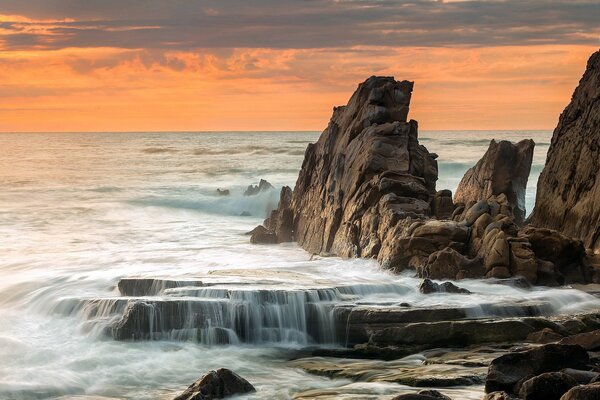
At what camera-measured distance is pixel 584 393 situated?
1345 centimetres

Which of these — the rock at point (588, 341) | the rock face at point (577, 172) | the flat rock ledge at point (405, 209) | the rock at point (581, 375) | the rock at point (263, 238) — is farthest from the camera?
the rock at point (263, 238)

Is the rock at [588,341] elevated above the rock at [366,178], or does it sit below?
below

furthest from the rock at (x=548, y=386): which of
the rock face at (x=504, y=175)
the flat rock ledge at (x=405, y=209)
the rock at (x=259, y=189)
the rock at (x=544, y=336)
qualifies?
the rock at (x=259, y=189)

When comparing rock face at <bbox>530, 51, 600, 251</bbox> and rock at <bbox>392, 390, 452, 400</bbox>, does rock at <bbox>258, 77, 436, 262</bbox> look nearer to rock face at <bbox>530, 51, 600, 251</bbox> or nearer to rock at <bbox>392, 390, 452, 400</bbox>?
rock face at <bbox>530, 51, 600, 251</bbox>

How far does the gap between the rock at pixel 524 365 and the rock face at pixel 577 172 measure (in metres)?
12.7

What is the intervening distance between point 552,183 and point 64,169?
73359 mm

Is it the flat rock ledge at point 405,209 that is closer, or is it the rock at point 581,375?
the rock at point 581,375

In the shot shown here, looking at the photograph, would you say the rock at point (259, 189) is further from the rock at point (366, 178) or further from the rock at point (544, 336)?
the rock at point (544, 336)

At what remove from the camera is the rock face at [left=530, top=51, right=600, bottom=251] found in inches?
1172

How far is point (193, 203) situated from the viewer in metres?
65.6

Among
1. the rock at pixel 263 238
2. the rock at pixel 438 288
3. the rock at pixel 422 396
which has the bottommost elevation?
the rock at pixel 422 396

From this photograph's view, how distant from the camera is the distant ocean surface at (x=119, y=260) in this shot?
2025 cm

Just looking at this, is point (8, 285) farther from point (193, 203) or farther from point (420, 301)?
point (193, 203)

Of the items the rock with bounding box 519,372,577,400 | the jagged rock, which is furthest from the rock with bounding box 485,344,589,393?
the jagged rock
